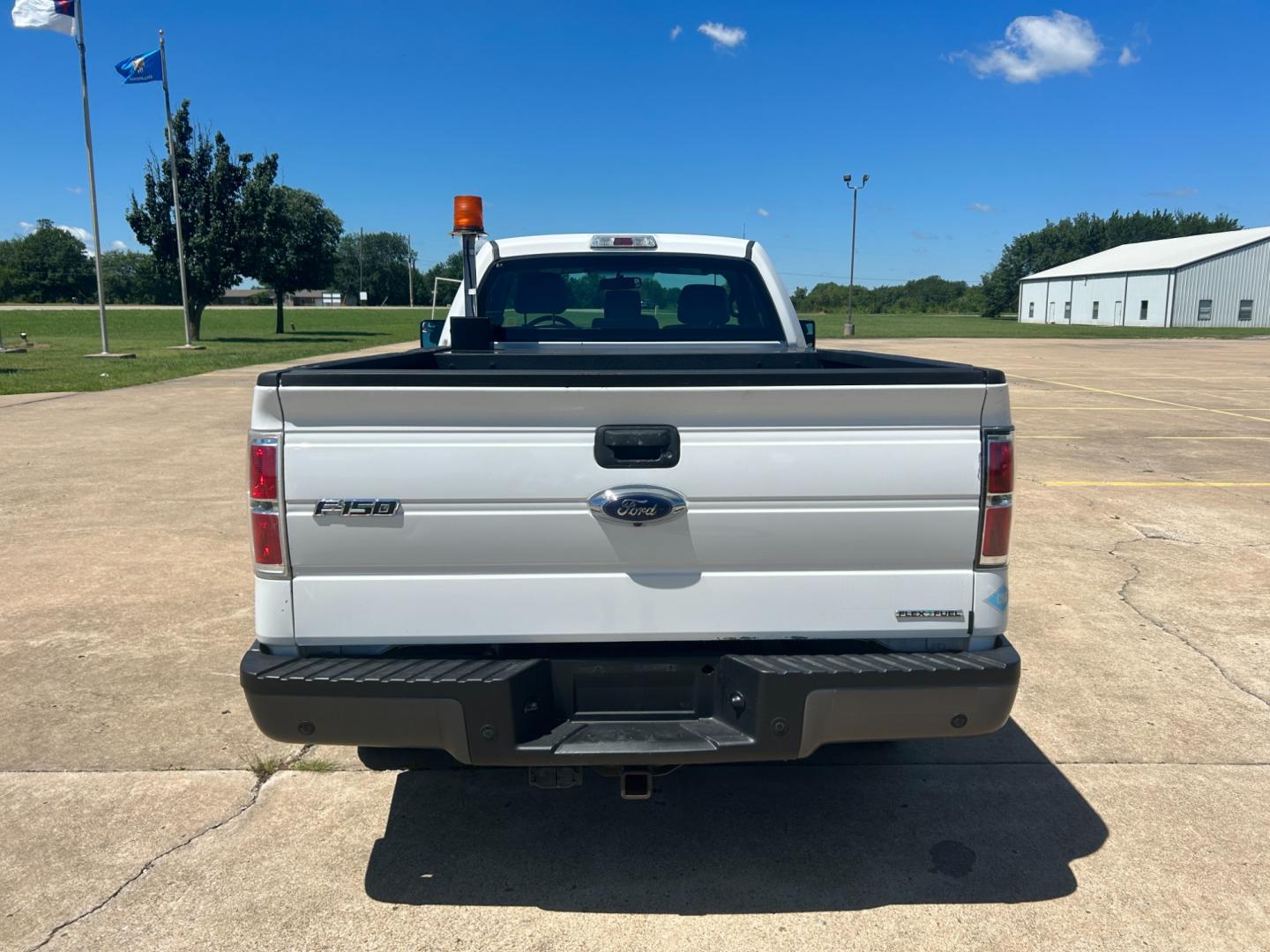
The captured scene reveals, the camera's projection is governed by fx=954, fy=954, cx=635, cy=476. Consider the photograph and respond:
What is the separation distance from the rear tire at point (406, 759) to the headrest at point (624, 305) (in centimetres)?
253

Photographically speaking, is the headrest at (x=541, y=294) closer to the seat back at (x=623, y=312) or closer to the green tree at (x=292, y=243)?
the seat back at (x=623, y=312)

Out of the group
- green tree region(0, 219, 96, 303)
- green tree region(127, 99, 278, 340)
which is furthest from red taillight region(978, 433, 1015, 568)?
green tree region(0, 219, 96, 303)

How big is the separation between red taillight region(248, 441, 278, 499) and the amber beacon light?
4.96ft

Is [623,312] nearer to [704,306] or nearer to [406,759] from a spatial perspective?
[704,306]

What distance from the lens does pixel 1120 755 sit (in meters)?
3.80

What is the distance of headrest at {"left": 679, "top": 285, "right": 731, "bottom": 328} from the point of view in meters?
5.00

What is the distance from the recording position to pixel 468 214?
3688mm

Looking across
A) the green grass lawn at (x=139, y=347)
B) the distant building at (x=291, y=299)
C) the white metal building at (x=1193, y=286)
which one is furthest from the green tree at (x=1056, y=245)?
the distant building at (x=291, y=299)

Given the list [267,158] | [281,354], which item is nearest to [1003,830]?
[281,354]

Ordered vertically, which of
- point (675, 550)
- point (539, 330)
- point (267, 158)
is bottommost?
point (675, 550)

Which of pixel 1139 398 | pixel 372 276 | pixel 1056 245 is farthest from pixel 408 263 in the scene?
pixel 1139 398

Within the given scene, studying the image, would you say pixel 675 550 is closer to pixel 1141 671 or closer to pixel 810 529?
pixel 810 529

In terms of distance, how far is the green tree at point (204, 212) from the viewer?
1412 inches

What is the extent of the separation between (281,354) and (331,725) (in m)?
28.9
